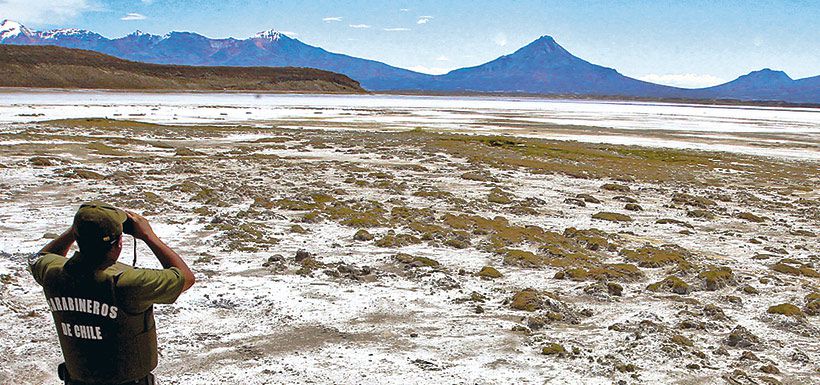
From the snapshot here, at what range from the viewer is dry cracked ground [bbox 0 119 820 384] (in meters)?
7.75

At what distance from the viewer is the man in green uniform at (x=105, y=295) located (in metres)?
3.61

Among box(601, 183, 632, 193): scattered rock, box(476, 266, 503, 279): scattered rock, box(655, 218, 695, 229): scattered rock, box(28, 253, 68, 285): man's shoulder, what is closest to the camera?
box(28, 253, 68, 285): man's shoulder

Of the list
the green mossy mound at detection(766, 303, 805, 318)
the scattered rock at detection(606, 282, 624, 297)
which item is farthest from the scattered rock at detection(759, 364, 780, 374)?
the scattered rock at detection(606, 282, 624, 297)

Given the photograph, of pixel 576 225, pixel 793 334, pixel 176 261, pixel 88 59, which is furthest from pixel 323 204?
pixel 88 59

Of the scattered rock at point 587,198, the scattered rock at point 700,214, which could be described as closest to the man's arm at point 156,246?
the scattered rock at point 700,214

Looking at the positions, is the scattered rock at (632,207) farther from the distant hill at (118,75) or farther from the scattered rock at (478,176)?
the distant hill at (118,75)

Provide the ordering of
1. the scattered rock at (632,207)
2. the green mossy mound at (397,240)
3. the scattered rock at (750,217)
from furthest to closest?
the scattered rock at (632,207) < the scattered rock at (750,217) < the green mossy mound at (397,240)

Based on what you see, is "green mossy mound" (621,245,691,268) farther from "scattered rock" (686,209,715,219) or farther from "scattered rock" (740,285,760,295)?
"scattered rock" (686,209,715,219)

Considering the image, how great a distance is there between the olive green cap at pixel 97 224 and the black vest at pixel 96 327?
6.8 inches

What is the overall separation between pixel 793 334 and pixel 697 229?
7799 mm

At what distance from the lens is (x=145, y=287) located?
3658mm

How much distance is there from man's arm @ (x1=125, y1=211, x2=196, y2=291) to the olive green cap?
0.17 metres

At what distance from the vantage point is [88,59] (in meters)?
169

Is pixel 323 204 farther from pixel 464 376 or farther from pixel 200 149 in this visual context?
pixel 200 149
